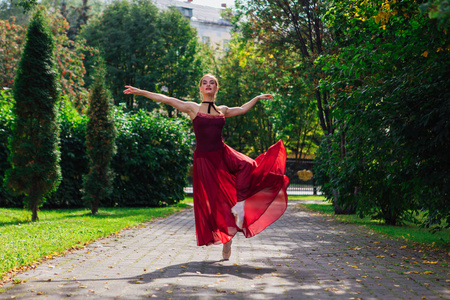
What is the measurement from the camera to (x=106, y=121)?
50.8ft

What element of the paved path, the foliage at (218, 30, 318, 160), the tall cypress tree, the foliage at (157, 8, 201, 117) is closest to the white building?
the foliage at (218, 30, 318, 160)

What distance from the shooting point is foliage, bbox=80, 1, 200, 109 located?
3838cm

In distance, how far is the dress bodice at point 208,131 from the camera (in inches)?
283

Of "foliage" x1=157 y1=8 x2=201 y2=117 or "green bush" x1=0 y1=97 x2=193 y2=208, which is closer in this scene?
"green bush" x1=0 y1=97 x2=193 y2=208

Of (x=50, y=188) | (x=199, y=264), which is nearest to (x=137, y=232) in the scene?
(x=50, y=188)

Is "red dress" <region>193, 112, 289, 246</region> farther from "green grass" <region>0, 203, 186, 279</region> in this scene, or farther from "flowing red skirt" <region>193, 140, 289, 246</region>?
"green grass" <region>0, 203, 186, 279</region>

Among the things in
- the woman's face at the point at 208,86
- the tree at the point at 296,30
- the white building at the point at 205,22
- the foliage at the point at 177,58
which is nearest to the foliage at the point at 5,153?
the tree at the point at 296,30

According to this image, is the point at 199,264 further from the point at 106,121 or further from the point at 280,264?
the point at 106,121

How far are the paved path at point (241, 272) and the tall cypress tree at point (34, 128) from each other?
3.27 m

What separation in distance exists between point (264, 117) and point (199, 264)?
118 feet

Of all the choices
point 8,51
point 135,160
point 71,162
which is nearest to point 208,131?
point 71,162

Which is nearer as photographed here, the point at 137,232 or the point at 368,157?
the point at 368,157

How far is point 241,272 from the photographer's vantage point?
633 cm

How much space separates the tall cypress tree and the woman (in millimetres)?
5728
